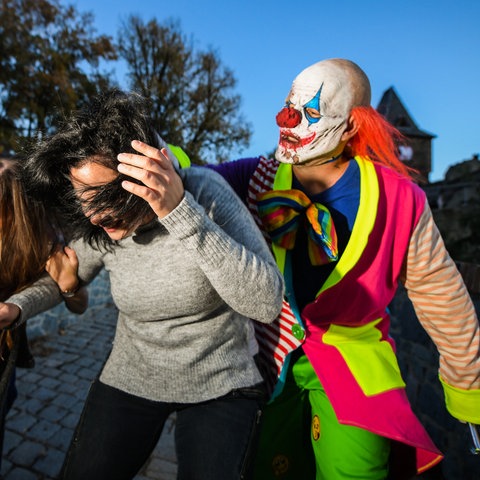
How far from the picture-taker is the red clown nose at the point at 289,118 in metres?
1.63

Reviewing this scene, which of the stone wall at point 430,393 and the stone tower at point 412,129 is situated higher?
the stone tower at point 412,129

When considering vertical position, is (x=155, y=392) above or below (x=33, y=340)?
above

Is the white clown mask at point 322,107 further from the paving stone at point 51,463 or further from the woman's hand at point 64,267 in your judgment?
the paving stone at point 51,463

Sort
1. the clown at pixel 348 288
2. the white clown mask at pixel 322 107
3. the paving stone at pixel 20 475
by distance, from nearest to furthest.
A: the clown at pixel 348 288
the white clown mask at pixel 322 107
the paving stone at pixel 20 475

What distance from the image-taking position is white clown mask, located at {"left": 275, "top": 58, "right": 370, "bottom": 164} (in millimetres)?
1604

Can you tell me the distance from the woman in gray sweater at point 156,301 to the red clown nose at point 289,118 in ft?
1.50

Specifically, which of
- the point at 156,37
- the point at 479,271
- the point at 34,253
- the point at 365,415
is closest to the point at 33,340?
the point at 34,253

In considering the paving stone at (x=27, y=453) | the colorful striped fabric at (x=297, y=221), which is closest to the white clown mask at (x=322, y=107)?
the colorful striped fabric at (x=297, y=221)

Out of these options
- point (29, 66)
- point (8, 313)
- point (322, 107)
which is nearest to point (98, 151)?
point (8, 313)

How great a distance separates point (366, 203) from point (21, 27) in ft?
55.6

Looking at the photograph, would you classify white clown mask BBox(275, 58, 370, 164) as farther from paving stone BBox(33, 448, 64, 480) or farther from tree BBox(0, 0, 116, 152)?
tree BBox(0, 0, 116, 152)

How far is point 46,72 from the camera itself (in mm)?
14375

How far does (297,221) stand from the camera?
152 cm

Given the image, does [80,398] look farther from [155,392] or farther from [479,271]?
[479,271]
